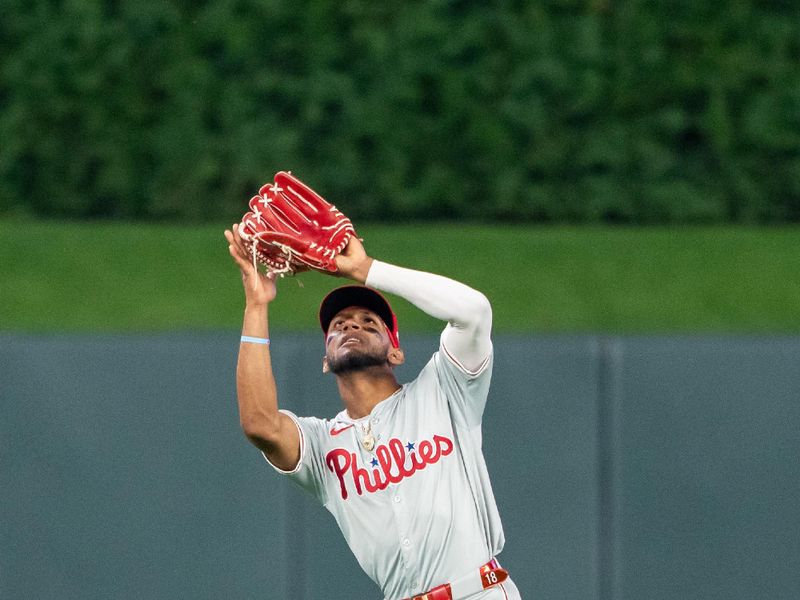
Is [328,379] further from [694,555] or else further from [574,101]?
[574,101]

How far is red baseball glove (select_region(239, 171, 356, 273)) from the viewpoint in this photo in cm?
378

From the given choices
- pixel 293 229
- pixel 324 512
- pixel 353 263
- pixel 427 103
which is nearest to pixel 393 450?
pixel 353 263

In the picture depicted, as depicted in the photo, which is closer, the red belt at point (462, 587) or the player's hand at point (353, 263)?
the player's hand at point (353, 263)

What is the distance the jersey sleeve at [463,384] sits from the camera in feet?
12.9

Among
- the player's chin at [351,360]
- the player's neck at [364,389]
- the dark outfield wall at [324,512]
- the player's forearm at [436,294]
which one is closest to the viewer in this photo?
the player's forearm at [436,294]

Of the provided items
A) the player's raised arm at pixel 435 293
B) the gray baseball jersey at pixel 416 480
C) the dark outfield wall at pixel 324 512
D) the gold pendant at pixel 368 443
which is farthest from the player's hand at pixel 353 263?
the dark outfield wall at pixel 324 512

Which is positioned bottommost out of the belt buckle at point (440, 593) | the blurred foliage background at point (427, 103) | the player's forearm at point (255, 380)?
the belt buckle at point (440, 593)

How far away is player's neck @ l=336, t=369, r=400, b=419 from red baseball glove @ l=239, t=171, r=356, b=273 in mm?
385

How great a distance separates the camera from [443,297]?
3.71 metres

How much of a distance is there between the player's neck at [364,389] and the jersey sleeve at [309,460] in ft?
0.39

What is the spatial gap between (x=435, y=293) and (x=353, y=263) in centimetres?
24

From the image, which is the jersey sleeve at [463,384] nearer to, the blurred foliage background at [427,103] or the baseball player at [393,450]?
the baseball player at [393,450]

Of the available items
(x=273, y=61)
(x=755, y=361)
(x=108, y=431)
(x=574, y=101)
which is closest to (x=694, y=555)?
(x=755, y=361)

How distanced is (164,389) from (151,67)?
112 inches
